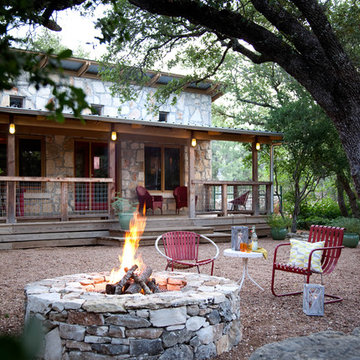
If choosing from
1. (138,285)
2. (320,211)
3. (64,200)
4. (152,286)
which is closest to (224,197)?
(64,200)

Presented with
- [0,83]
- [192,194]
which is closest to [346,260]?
[192,194]

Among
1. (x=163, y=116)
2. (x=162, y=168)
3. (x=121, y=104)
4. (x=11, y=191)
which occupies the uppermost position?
(x=121, y=104)

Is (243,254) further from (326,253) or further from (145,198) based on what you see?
(145,198)

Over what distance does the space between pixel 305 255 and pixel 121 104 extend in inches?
362

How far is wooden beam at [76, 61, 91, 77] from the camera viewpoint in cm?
1224

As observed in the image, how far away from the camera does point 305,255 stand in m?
5.43

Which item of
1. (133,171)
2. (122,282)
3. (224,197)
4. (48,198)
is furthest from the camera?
(133,171)

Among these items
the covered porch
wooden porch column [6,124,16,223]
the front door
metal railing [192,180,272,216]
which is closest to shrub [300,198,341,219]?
metal railing [192,180,272,216]

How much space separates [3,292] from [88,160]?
7.16 metres

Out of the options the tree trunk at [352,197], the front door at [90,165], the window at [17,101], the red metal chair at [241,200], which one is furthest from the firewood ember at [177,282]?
the tree trunk at [352,197]

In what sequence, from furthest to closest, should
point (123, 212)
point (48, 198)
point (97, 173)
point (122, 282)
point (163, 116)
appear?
point (163, 116) → point (97, 173) → point (48, 198) → point (123, 212) → point (122, 282)

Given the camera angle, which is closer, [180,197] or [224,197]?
[224,197]

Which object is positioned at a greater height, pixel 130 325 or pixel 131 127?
pixel 131 127

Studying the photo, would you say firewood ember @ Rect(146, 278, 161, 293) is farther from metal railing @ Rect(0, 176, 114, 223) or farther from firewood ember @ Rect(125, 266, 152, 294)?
metal railing @ Rect(0, 176, 114, 223)
